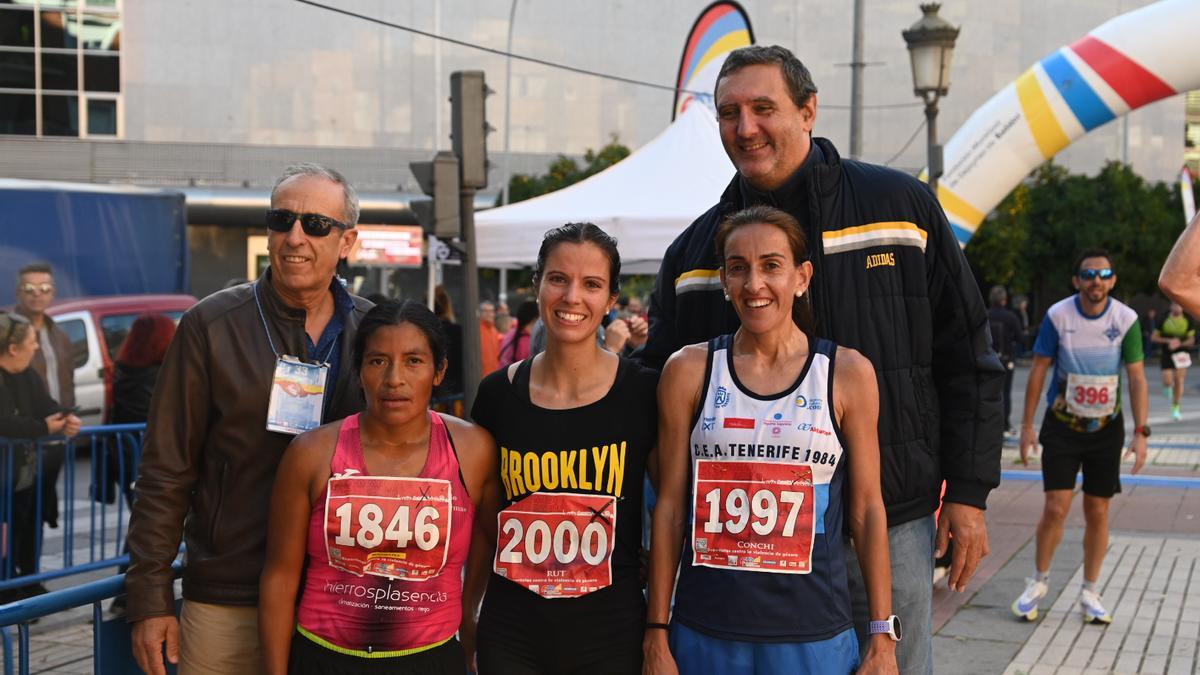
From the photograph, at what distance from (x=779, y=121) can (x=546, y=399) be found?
0.96 m

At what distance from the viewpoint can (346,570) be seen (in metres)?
2.93

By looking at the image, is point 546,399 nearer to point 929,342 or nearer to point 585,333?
point 585,333

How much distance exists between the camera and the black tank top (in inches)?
118

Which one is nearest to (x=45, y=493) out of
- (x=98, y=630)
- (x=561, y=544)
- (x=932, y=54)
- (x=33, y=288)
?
(x=33, y=288)

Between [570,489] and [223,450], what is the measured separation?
2.97ft

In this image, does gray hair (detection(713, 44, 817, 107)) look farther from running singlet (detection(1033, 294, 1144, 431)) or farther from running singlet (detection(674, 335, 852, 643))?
running singlet (detection(1033, 294, 1144, 431))

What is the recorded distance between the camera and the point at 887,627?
9.52 ft

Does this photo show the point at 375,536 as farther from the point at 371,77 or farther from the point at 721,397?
the point at 371,77

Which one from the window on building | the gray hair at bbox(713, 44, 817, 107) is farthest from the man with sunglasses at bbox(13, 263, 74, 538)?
the window on building

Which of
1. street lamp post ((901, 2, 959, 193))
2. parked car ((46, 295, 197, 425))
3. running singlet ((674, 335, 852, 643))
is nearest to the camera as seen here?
running singlet ((674, 335, 852, 643))

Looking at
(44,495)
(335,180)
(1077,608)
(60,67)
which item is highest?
(60,67)

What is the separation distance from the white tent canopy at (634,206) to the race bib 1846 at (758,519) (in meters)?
7.37

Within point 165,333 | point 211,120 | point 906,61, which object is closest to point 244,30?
point 211,120

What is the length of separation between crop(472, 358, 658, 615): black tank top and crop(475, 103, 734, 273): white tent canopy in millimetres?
7142
